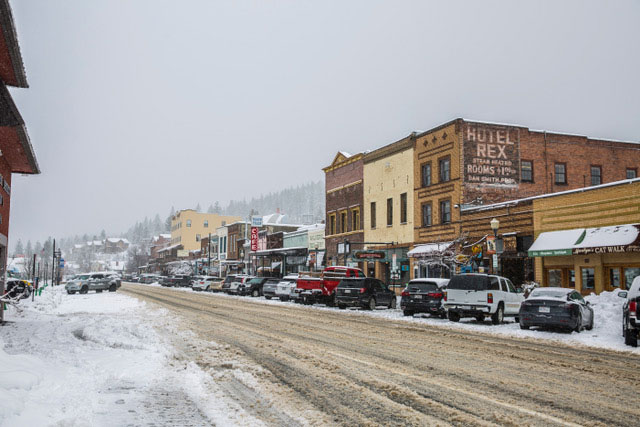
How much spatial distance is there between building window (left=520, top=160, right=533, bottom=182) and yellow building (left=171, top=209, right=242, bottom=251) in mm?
92634

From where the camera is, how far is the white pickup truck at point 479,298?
21000 millimetres

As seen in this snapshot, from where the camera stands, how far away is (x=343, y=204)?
167ft

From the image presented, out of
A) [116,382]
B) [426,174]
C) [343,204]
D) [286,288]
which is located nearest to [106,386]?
[116,382]

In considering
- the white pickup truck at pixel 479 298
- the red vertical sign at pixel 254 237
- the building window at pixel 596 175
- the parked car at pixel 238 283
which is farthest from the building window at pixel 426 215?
the red vertical sign at pixel 254 237

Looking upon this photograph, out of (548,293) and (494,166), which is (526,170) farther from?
(548,293)

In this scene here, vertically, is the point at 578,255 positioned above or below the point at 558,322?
above

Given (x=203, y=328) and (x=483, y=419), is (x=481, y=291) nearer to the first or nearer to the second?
(x=203, y=328)

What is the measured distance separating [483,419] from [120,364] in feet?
21.7

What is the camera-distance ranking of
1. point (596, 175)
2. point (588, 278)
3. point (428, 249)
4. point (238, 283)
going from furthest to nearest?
1. point (238, 283)
2. point (596, 175)
3. point (428, 249)
4. point (588, 278)

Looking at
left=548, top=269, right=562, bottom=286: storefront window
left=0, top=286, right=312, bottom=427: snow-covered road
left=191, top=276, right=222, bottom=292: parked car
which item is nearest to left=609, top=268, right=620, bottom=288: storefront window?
left=548, top=269, right=562, bottom=286: storefront window

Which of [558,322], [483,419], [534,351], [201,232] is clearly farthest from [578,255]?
[201,232]

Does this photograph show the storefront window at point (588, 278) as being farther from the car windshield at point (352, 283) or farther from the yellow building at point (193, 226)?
the yellow building at point (193, 226)

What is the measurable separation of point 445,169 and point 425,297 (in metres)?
15.5

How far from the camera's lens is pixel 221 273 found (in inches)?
3295
